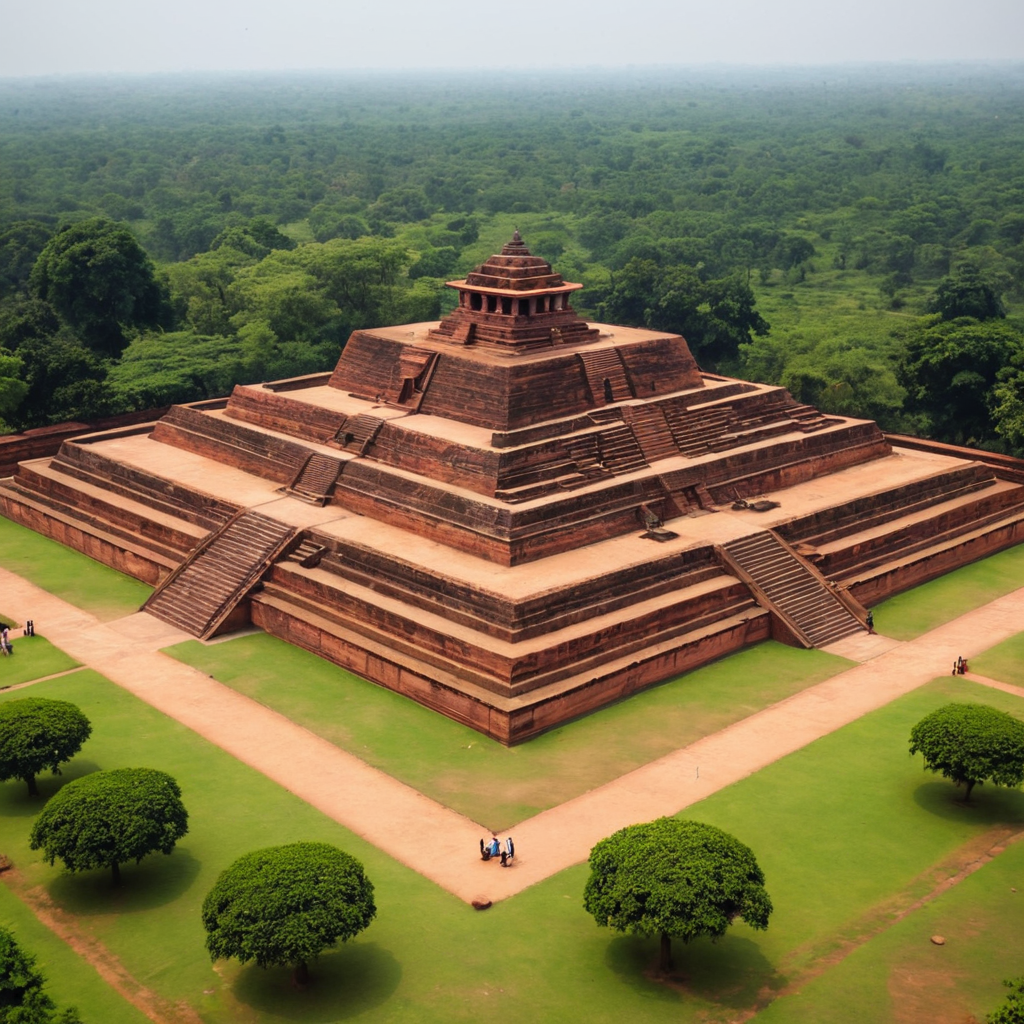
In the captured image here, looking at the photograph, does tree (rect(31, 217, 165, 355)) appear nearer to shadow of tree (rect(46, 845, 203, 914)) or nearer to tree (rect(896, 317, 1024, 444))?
tree (rect(896, 317, 1024, 444))

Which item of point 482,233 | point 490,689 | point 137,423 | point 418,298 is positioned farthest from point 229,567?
point 482,233

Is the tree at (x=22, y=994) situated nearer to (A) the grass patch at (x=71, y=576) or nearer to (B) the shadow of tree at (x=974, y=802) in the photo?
(B) the shadow of tree at (x=974, y=802)

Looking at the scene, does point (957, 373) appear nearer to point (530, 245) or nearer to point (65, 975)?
point (65, 975)

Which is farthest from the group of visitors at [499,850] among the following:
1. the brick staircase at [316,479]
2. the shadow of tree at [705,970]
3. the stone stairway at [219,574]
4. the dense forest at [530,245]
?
the dense forest at [530,245]

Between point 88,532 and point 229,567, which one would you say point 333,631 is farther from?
point 88,532

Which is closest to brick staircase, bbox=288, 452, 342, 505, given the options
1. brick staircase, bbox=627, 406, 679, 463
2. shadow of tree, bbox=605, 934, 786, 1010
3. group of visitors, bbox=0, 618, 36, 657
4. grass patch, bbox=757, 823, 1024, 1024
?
group of visitors, bbox=0, 618, 36, 657
